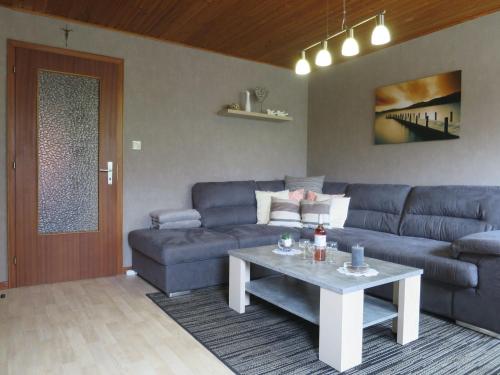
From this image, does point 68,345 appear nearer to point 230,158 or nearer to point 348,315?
point 348,315

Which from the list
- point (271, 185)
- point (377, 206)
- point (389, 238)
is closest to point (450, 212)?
point (389, 238)

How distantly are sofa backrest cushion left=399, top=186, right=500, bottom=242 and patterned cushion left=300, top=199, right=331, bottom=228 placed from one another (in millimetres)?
710

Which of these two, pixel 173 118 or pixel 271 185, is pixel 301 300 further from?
pixel 173 118

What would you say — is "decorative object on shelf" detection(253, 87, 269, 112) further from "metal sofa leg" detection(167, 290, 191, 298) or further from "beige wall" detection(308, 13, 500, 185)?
"metal sofa leg" detection(167, 290, 191, 298)

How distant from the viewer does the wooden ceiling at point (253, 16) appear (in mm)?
3016

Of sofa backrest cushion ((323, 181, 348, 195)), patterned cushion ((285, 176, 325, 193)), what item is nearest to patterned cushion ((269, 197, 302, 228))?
patterned cushion ((285, 176, 325, 193))

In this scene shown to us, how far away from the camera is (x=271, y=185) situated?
4348mm

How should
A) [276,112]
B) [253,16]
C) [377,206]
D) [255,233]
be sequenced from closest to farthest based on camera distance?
1. [253,16]
2. [255,233]
3. [377,206]
4. [276,112]

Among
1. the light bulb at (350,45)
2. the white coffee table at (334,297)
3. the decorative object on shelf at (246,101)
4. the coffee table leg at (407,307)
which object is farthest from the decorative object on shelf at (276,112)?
the coffee table leg at (407,307)

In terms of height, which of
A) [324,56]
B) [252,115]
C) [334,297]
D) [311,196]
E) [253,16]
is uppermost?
[253,16]

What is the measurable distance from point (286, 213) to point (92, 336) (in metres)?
2.14

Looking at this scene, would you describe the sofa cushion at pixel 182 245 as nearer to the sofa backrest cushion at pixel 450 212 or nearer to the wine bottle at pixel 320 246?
the wine bottle at pixel 320 246

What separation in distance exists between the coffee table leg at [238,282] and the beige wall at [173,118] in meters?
1.50

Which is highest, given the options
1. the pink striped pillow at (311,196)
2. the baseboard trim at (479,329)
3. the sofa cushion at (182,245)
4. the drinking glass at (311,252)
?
the pink striped pillow at (311,196)
